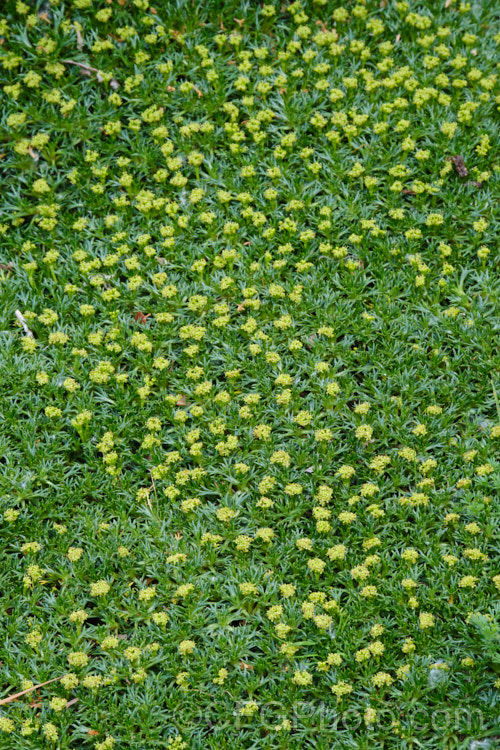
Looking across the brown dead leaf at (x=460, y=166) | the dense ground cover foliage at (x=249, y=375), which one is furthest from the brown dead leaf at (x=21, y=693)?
the brown dead leaf at (x=460, y=166)

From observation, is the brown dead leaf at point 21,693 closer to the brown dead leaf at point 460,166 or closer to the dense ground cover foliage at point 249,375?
the dense ground cover foliage at point 249,375

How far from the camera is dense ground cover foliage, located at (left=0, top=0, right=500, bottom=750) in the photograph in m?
4.06

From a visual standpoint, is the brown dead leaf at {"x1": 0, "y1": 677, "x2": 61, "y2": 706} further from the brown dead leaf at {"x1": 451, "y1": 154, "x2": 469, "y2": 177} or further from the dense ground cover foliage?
the brown dead leaf at {"x1": 451, "y1": 154, "x2": 469, "y2": 177}

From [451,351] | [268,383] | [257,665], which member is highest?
[451,351]

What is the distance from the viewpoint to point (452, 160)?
19.3ft

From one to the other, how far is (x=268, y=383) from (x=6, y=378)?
1694 millimetres

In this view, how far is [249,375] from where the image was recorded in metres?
5.15

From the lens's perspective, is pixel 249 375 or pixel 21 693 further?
pixel 249 375

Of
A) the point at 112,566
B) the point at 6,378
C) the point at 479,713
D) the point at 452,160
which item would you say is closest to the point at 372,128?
the point at 452,160

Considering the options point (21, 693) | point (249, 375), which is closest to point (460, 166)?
point (249, 375)

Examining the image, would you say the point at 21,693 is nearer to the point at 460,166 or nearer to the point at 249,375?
the point at 249,375

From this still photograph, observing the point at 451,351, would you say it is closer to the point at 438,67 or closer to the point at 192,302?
the point at 192,302

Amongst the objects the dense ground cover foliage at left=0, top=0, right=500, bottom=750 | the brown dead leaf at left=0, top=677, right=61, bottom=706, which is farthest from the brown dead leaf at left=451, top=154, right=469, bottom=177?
the brown dead leaf at left=0, top=677, right=61, bottom=706

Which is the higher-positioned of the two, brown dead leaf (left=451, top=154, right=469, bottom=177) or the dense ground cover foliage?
brown dead leaf (left=451, top=154, right=469, bottom=177)
